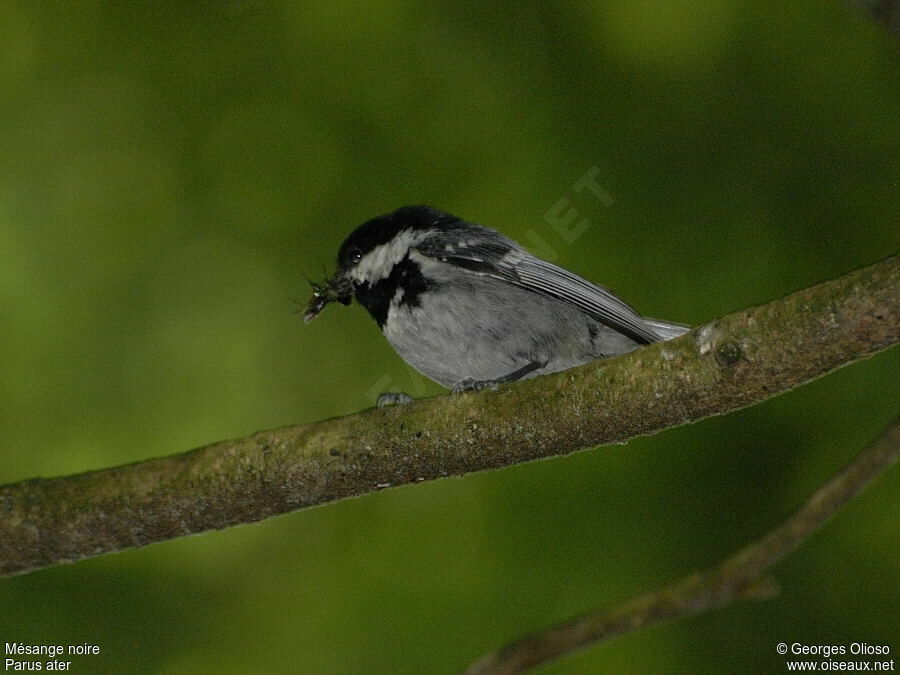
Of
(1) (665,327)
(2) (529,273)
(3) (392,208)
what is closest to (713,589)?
(1) (665,327)

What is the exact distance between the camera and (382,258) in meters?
4.21

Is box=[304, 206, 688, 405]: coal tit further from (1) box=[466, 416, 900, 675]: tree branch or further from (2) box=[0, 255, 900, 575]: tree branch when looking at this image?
(1) box=[466, 416, 900, 675]: tree branch

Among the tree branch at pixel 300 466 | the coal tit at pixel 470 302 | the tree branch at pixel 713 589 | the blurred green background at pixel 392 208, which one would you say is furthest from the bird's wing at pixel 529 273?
the tree branch at pixel 713 589

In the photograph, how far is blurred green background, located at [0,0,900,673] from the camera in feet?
12.3

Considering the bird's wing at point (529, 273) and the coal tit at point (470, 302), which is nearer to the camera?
the bird's wing at point (529, 273)

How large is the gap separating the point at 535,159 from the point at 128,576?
2491mm

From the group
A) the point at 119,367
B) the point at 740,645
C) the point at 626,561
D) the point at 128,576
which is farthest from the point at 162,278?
the point at 740,645

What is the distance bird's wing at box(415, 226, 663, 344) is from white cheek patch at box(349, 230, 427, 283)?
8cm

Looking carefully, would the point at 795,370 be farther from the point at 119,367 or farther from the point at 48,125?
the point at 48,125

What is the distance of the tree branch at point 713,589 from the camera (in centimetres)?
285

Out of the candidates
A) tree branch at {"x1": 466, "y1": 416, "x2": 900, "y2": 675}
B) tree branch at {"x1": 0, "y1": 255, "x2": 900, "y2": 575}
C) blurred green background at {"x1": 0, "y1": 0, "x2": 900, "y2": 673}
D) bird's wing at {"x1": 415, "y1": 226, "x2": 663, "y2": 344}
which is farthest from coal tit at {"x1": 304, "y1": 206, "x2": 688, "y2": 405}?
tree branch at {"x1": 466, "y1": 416, "x2": 900, "y2": 675}

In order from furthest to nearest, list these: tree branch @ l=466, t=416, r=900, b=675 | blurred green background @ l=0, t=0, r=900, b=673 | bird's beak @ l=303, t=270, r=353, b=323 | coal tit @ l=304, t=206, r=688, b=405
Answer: bird's beak @ l=303, t=270, r=353, b=323
coal tit @ l=304, t=206, r=688, b=405
blurred green background @ l=0, t=0, r=900, b=673
tree branch @ l=466, t=416, r=900, b=675

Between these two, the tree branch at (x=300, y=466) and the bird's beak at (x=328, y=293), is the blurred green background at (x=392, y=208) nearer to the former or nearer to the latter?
the bird's beak at (x=328, y=293)

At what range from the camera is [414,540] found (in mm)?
3861
